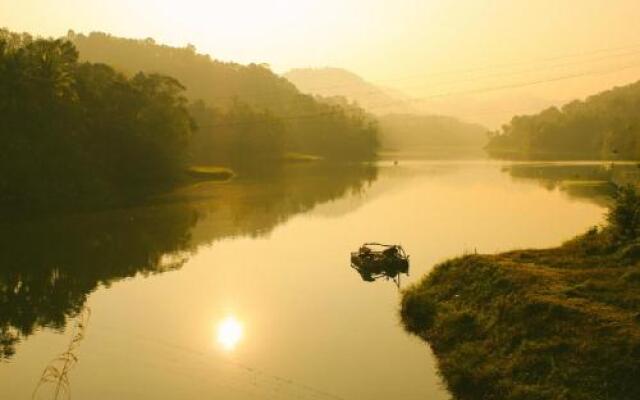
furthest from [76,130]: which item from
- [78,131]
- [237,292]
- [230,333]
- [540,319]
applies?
[540,319]

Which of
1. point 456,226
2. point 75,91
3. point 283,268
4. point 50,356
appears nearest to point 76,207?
point 75,91

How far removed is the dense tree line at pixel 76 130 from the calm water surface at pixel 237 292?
418 inches

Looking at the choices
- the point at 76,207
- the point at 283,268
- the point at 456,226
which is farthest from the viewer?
the point at 76,207

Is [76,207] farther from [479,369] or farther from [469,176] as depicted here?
[469,176]

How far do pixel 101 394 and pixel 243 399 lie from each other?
5.87 m

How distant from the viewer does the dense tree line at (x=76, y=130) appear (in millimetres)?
74938

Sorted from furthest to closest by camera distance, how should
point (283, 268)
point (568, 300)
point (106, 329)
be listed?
point (283, 268) → point (106, 329) → point (568, 300)

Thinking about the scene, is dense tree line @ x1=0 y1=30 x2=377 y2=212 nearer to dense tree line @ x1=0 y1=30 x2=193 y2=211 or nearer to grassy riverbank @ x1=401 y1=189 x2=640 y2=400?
dense tree line @ x1=0 y1=30 x2=193 y2=211

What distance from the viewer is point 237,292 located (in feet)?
133

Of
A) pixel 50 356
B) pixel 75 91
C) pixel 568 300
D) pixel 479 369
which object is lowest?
pixel 50 356

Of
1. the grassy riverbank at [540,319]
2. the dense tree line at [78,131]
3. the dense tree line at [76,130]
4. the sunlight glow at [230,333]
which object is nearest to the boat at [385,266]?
the grassy riverbank at [540,319]

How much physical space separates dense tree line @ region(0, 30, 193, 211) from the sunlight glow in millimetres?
48208

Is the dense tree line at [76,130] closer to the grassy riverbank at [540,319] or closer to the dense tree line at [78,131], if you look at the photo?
the dense tree line at [78,131]

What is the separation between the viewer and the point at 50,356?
97.0ft
